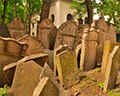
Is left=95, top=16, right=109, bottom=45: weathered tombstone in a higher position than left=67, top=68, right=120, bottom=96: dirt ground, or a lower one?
higher

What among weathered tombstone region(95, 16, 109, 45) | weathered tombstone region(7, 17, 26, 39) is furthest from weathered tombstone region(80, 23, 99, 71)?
weathered tombstone region(7, 17, 26, 39)

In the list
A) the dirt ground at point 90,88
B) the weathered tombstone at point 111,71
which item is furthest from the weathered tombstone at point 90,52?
the weathered tombstone at point 111,71

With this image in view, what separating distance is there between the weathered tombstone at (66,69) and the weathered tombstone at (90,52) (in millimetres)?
1115

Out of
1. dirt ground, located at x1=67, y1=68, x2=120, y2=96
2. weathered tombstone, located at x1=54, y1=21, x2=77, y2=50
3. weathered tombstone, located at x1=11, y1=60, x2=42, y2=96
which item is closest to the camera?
weathered tombstone, located at x1=11, y1=60, x2=42, y2=96

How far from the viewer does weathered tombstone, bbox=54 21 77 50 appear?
610cm

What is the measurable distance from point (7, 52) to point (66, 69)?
2.05 metres

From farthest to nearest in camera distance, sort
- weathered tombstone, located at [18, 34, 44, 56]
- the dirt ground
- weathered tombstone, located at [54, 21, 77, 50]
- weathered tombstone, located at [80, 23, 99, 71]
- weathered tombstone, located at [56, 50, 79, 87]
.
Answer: weathered tombstone, located at [18, 34, 44, 56]
weathered tombstone, located at [54, 21, 77, 50]
weathered tombstone, located at [80, 23, 99, 71]
weathered tombstone, located at [56, 50, 79, 87]
the dirt ground

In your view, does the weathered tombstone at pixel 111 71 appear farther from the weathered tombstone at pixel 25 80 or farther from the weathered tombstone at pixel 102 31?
the weathered tombstone at pixel 102 31

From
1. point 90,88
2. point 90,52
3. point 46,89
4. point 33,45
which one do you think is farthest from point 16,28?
point 46,89

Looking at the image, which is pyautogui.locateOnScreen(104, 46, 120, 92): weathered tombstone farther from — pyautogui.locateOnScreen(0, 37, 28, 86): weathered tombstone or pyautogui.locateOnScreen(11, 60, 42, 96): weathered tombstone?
pyautogui.locateOnScreen(0, 37, 28, 86): weathered tombstone

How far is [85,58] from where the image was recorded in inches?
195

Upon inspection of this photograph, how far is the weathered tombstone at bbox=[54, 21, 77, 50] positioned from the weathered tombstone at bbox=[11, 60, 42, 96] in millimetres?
3325

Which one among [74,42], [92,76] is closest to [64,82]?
[92,76]

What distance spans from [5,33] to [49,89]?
4.90m
